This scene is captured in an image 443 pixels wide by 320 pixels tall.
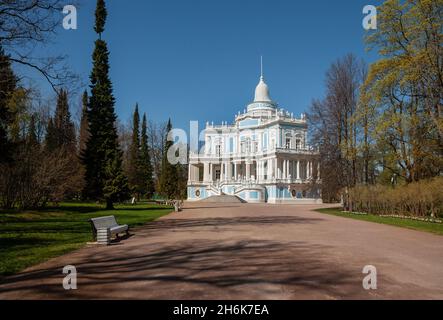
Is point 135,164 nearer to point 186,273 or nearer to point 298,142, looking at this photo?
point 298,142

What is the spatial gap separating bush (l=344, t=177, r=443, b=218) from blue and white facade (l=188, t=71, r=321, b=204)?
20.7 meters

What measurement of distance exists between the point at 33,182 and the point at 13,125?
5.20 m

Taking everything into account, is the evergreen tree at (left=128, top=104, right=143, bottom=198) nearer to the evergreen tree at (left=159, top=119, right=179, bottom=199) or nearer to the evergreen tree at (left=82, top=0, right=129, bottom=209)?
the evergreen tree at (left=159, top=119, right=179, bottom=199)

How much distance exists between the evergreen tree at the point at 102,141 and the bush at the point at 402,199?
21.1 m

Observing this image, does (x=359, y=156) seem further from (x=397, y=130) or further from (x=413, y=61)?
(x=413, y=61)

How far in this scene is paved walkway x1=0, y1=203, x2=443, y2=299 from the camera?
19.5ft

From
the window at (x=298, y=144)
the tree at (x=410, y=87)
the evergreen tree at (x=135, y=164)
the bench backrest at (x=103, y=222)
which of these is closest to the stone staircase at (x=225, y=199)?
the evergreen tree at (x=135, y=164)

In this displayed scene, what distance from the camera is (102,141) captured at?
35.4 m

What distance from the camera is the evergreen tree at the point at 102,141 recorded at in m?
34.1

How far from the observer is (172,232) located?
48.4 feet

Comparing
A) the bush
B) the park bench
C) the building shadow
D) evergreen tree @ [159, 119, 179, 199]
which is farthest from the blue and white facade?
the building shadow

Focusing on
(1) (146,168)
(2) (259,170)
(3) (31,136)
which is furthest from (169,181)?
(3) (31,136)

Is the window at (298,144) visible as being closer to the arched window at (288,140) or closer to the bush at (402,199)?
the arched window at (288,140)

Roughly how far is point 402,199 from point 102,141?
87.7 feet
